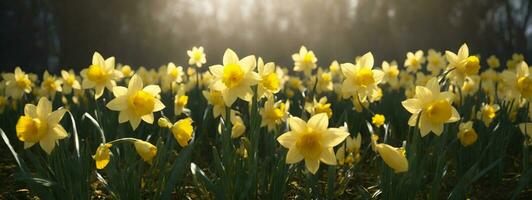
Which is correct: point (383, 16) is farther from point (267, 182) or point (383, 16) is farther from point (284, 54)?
point (267, 182)

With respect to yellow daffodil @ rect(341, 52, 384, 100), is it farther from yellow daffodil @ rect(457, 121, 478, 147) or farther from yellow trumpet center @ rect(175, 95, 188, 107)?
→ yellow trumpet center @ rect(175, 95, 188, 107)

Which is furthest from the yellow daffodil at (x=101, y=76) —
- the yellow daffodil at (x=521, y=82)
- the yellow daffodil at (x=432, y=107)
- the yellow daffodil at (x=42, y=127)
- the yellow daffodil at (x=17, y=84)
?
the yellow daffodil at (x=521, y=82)

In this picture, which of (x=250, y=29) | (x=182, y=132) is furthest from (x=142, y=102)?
(x=250, y=29)

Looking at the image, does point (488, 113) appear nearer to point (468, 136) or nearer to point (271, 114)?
point (468, 136)

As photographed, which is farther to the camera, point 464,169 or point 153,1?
point 153,1

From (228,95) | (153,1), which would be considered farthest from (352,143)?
(153,1)

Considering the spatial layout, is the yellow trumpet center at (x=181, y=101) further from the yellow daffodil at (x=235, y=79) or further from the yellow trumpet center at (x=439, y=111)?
the yellow trumpet center at (x=439, y=111)

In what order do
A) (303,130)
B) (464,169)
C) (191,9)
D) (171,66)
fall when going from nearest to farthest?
(303,130) → (464,169) → (171,66) → (191,9)
